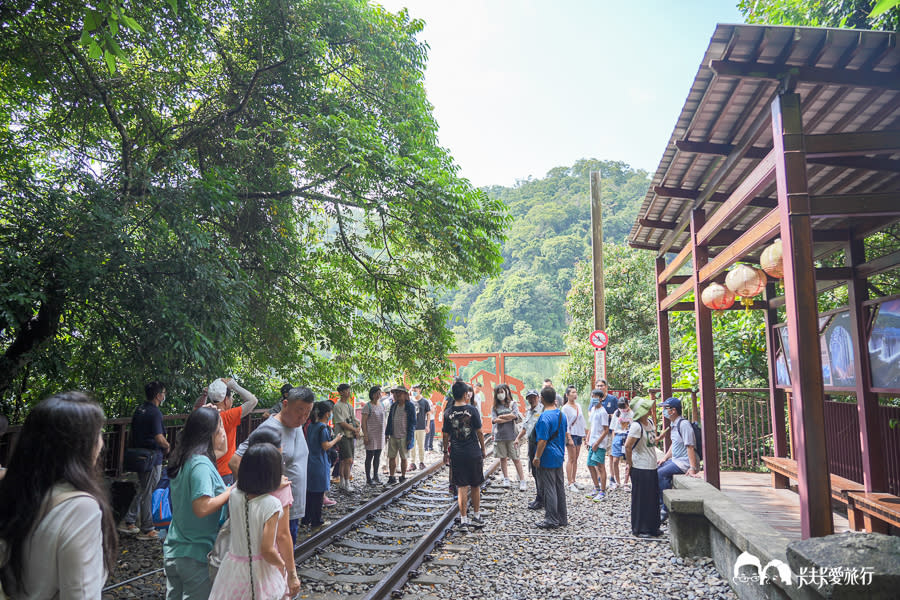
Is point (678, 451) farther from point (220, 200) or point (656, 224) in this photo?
point (220, 200)

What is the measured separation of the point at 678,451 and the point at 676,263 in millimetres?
2778

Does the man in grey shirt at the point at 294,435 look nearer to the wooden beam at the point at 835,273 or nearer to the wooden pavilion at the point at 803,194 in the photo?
the wooden pavilion at the point at 803,194

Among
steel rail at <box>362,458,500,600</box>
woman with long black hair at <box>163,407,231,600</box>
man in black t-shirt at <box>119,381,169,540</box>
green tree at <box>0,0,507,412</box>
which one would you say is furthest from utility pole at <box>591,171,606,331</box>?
woman with long black hair at <box>163,407,231,600</box>

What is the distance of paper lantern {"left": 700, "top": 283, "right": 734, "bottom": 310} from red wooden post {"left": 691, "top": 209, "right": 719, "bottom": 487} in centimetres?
12

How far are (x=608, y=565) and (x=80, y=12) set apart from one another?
8.65 metres

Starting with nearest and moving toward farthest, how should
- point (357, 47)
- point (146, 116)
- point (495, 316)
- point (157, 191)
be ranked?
point (157, 191) < point (146, 116) < point (357, 47) < point (495, 316)

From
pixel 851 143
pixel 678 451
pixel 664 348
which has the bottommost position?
pixel 678 451

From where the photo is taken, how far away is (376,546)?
6.38 meters

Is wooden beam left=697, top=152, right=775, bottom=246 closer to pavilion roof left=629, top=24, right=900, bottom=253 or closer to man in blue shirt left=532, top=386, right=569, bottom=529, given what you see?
pavilion roof left=629, top=24, right=900, bottom=253

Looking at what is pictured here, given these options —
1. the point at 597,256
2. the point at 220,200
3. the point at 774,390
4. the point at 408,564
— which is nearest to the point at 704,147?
the point at 774,390

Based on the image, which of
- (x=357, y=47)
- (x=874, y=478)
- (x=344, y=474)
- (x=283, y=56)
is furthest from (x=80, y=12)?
(x=874, y=478)

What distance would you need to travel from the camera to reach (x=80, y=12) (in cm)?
620

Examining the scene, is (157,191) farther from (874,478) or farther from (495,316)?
(495,316)

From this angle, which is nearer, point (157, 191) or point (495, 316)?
point (157, 191)
